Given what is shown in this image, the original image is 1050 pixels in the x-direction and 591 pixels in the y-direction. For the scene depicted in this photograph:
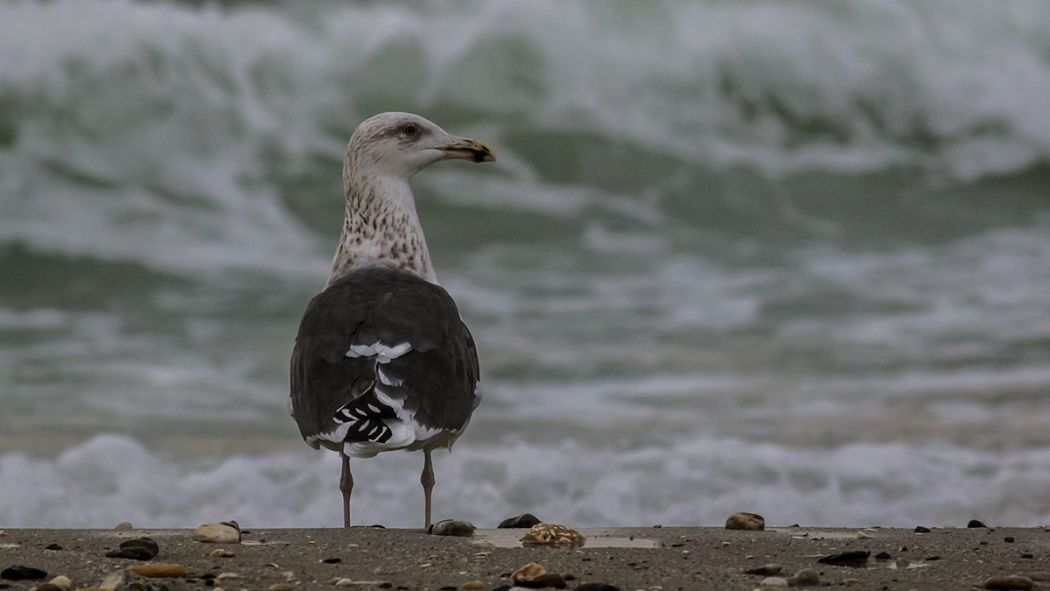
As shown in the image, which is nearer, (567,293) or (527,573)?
(527,573)

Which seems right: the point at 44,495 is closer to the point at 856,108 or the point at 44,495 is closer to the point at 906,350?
the point at 906,350

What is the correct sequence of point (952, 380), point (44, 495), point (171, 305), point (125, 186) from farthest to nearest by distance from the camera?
1. point (125, 186)
2. point (171, 305)
3. point (952, 380)
4. point (44, 495)

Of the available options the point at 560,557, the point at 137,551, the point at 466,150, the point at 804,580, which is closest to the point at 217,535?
the point at 137,551

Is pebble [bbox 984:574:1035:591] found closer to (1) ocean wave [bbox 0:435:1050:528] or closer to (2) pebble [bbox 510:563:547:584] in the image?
(2) pebble [bbox 510:563:547:584]

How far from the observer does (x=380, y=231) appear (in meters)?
8.06

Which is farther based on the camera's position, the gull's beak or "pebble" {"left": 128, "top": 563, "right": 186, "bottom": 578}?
the gull's beak

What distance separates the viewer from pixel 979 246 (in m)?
17.3

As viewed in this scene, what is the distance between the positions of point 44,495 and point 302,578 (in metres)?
4.53

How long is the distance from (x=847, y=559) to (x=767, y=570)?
0.38 m

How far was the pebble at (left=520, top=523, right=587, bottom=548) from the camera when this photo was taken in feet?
20.1

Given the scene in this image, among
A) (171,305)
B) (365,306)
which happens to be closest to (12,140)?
(171,305)

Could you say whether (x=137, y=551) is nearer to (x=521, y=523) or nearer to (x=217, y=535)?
(x=217, y=535)

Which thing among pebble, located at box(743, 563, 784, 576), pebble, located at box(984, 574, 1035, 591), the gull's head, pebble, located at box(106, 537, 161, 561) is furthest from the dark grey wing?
pebble, located at box(984, 574, 1035, 591)

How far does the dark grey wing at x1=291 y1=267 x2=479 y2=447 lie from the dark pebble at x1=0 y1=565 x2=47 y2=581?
1469 millimetres
